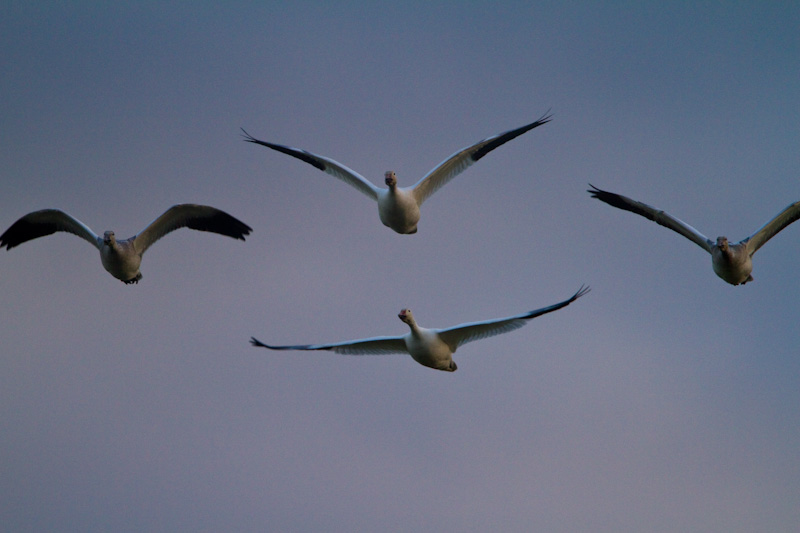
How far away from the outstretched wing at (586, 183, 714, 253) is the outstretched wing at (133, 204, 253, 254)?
24.3ft

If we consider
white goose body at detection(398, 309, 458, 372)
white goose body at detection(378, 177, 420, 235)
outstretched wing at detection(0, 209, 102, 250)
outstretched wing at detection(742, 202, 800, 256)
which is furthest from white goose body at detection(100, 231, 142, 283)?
outstretched wing at detection(742, 202, 800, 256)

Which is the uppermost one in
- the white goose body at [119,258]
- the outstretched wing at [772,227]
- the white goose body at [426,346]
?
the outstretched wing at [772,227]

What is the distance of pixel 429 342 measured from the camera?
50.7ft

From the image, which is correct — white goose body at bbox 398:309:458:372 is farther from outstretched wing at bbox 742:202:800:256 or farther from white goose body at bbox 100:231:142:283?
outstretched wing at bbox 742:202:800:256

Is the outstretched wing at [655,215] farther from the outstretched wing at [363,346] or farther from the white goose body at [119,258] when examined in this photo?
the white goose body at [119,258]

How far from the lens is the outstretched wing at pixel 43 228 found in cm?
1798

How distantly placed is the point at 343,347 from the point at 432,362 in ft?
5.88

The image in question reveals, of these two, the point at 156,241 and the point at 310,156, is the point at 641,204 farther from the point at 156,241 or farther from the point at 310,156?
the point at 156,241

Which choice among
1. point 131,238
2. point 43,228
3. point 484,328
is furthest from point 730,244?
point 43,228

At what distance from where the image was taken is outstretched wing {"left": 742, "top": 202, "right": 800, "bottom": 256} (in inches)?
659

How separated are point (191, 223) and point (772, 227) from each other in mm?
11457

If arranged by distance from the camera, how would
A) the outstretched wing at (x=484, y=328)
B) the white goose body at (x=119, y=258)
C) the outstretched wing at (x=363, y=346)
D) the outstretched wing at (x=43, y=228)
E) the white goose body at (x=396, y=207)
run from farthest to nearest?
the outstretched wing at (x=43, y=228) < the white goose body at (x=119, y=258) < the white goose body at (x=396, y=207) < the outstretched wing at (x=363, y=346) < the outstretched wing at (x=484, y=328)

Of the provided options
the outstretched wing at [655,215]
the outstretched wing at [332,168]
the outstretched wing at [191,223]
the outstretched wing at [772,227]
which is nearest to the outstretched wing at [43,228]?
the outstretched wing at [191,223]

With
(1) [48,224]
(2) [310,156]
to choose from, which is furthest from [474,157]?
(1) [48,224]
